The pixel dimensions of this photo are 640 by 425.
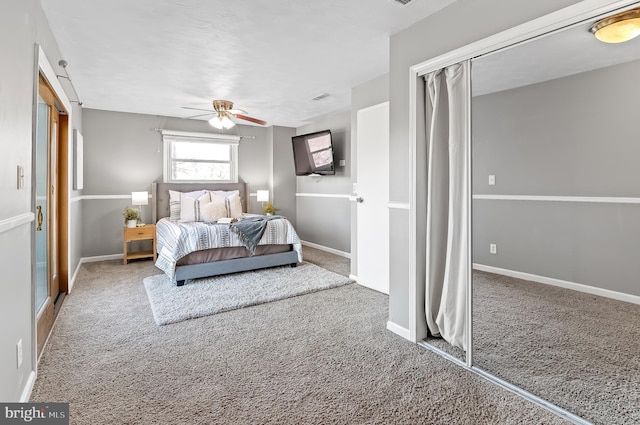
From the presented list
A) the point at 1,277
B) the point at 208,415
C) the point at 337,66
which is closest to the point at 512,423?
the point at 208,415

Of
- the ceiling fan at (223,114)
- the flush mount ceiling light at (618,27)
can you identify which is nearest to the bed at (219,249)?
the ceiling fan at (223,114)

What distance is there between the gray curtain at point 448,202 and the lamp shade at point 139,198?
4736mm

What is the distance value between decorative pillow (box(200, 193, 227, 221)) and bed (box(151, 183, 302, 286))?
61 cm

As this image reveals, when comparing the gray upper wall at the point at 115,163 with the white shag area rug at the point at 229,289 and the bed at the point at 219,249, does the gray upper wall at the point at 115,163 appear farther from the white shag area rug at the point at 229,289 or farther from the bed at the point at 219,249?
the white shag area rug at the point at 229,289

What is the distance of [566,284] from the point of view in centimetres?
250

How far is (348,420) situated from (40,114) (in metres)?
3.38

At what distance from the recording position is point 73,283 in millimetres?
4168

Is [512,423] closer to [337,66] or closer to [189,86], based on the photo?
[337,66]

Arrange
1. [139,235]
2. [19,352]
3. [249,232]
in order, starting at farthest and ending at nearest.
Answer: [139,235] < [249,232] < [19,352]

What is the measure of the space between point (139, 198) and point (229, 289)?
268 centimetres

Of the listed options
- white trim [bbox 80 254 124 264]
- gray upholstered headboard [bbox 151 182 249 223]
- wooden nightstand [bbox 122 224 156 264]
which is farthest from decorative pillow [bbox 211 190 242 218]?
white trim [bbox 80 254 124 264]

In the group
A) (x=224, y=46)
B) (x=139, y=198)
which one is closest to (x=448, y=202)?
(x=224, y=46)

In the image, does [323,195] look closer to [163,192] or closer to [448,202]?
[163,192]

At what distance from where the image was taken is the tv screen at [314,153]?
18.9 ft
